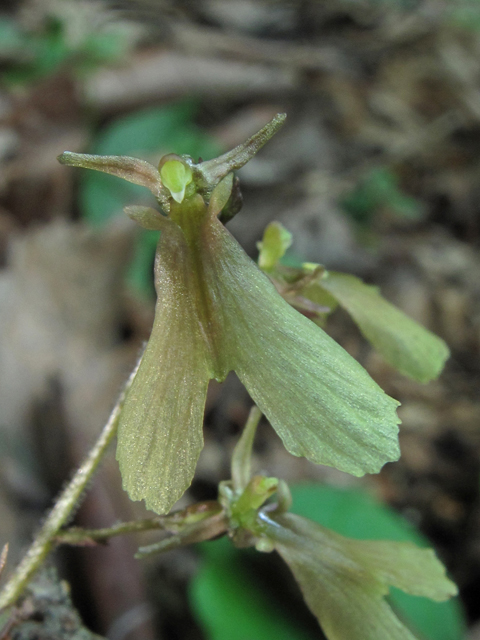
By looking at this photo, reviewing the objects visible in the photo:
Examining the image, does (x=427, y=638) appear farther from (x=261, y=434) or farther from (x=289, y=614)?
(x=261, y=434)

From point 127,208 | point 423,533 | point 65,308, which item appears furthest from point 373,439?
point 65,308

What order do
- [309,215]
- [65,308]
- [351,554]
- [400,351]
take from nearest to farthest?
[351,554], [400,351], [65,308], [309,215]

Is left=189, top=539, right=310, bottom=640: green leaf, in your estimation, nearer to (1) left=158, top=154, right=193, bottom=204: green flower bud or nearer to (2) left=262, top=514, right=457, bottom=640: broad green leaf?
(2) left=262, top=514, right=457, bottom=640: broad green leaf

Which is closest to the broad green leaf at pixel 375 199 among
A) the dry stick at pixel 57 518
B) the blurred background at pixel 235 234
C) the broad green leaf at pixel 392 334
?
the blurred background at pixel 235 234

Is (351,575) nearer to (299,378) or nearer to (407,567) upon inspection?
(407,567)

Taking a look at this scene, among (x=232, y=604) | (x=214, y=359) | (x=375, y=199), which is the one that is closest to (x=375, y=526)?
(x=232, y=604)

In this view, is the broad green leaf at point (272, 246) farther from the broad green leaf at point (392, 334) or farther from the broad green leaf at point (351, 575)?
the broad green leaf at point (351, 575)

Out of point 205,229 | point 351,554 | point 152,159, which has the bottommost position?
point 351,554

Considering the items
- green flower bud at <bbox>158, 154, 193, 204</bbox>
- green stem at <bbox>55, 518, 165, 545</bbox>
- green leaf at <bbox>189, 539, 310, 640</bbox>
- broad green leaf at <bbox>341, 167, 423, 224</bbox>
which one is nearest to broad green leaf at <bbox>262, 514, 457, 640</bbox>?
green stem at <bbox>55, 518, 165, 545</bbox>
